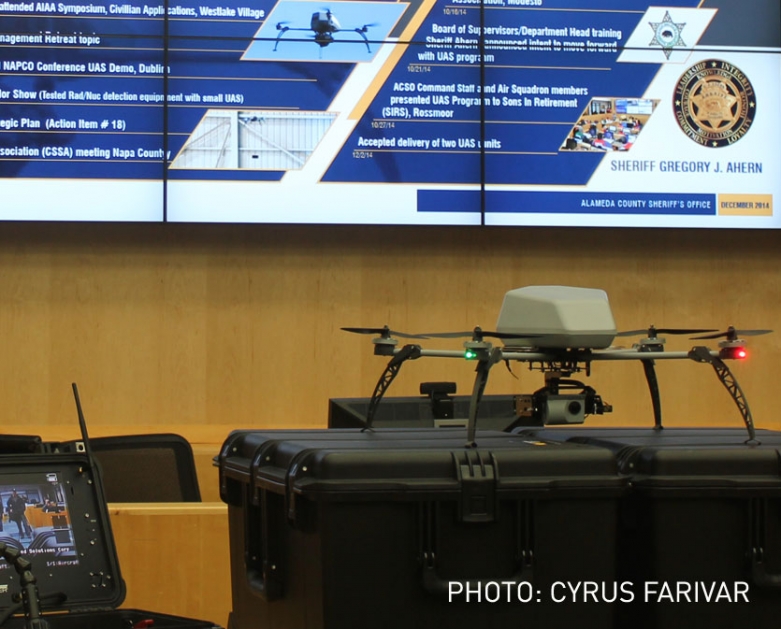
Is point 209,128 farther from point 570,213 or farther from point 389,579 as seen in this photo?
point 389,579

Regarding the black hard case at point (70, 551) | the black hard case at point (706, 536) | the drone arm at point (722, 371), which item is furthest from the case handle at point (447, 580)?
the drone arm at point (722, 371)

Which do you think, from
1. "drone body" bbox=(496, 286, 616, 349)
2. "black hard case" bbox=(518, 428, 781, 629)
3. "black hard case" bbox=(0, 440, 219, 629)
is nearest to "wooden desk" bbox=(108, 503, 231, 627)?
"black hard case" bbox=(0, 440, 219, 629)

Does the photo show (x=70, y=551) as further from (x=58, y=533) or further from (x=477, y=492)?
(x=477, y=492)

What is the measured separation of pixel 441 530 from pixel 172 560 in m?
0.99

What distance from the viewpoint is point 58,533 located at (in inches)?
57.5

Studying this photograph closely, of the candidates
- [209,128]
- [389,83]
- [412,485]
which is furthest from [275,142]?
[412,485]

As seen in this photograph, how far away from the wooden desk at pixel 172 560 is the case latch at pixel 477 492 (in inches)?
37.7

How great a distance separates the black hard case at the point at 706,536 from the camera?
1398mm

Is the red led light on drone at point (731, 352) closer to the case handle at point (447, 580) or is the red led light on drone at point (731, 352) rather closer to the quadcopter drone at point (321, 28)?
the case handle at point (447, 580)

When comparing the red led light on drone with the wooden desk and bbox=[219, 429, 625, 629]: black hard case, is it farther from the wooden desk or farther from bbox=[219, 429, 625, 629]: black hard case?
the wooden desk

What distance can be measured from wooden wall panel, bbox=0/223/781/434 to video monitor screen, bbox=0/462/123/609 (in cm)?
260

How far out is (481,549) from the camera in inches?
54.1

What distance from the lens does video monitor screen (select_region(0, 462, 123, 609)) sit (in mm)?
1407

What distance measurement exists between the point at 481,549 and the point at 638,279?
3.17 m
